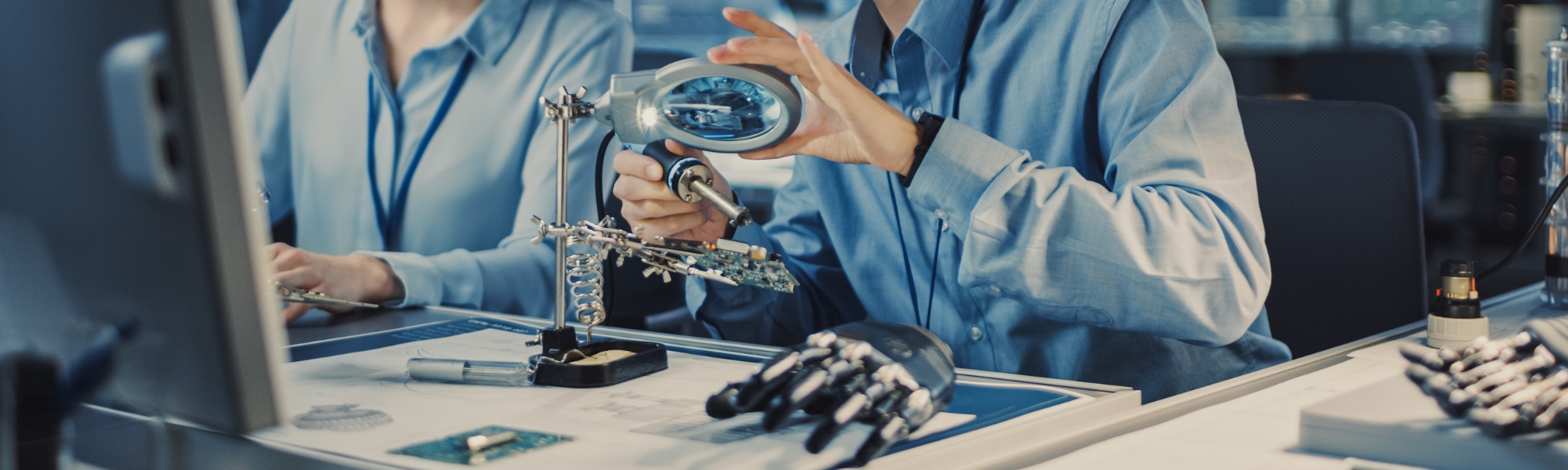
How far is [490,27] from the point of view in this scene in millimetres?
1766

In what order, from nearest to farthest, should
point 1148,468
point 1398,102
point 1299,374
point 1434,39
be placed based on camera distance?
point 1148,468 → point 1299,374 → point 1398,102 → point 1434,39

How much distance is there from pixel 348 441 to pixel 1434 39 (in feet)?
17.2

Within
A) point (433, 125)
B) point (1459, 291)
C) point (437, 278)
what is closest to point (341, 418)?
point (437, 278)

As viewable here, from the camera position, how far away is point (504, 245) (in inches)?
68.6

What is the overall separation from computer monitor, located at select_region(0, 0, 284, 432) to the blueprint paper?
0.06 m

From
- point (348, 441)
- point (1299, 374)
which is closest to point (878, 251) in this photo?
point (1299, 374)

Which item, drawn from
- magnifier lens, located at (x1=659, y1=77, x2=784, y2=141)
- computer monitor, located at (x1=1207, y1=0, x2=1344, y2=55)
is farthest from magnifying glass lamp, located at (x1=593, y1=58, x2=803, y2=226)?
computer monitor, located at (x1=1207, y1=0, x2=1344, y2=55)

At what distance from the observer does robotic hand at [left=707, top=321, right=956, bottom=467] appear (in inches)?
24.3

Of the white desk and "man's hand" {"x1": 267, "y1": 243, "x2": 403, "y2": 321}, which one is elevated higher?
"man's hand" {"x1": 267, "y1": 243, "x2": 403, "y2": 321}

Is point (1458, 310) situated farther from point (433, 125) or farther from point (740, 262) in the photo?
point (433, 125)

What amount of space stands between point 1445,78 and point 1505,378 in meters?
4.73

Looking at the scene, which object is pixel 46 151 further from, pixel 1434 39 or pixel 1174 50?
pixel 1434 39

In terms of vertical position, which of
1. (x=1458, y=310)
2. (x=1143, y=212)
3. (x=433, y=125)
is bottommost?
(x=1458, y=310)

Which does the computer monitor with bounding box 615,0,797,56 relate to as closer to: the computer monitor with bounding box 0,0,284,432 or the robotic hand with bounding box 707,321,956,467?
the robotic hand with bounding box 707,321,956,467
